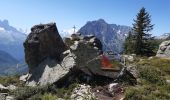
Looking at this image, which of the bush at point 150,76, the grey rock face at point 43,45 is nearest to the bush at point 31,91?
the grey rock face at point 43,45

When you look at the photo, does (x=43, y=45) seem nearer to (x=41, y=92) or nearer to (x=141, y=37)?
(x=41, y=92)

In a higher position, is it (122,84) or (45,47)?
(45,47)

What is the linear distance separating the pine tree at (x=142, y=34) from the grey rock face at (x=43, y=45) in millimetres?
43310

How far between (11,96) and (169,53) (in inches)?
1530

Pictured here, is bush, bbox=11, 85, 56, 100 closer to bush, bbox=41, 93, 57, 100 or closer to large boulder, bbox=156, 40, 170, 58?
bush, bbox=41, 93, 57, 100

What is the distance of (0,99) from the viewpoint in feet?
72.1

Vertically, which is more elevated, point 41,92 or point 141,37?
point 141,37

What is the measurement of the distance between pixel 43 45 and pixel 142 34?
47.8 metres

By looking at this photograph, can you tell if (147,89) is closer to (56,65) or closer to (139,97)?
(139,97)

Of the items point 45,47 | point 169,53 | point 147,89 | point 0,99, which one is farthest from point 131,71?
point 169,53

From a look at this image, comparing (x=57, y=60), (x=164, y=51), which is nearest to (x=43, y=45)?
(x=57, y=60)

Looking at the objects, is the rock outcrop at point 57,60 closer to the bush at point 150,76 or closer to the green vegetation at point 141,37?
the bush at point 150,76

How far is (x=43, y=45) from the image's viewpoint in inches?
1118

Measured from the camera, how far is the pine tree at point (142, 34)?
233 feet
